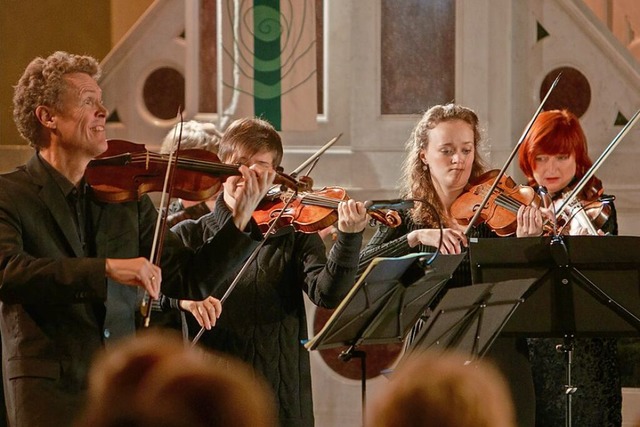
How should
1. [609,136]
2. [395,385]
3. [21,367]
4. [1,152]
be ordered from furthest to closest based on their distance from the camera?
[1,152]
[609,136]
[21,367]
[395,385]

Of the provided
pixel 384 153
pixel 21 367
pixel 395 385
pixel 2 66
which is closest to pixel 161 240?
pixel 21 367

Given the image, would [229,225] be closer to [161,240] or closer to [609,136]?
[161,240]

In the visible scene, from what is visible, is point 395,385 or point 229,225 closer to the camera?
point 395,385

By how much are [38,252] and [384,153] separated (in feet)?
9.59

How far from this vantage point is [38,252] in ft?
8.59

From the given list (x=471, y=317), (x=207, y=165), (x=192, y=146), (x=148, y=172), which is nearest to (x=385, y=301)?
(x=471, y=317)

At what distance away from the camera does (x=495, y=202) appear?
3.61m

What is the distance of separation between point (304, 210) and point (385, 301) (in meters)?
0.53

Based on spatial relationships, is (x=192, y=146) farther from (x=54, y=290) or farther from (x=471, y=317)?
(x=54, y=290)

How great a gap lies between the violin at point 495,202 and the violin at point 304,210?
26 centimetres

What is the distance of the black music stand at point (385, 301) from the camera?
290 centimetres

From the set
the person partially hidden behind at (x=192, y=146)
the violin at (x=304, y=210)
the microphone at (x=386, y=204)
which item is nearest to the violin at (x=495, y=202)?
the violin at (x=304, y=210)

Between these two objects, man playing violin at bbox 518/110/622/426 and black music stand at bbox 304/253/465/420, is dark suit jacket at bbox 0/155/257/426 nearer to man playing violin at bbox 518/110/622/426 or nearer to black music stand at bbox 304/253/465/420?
black music stand at bbox 304/253/465/420

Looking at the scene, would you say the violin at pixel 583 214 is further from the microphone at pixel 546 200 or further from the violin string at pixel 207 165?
the violin string at pixel 207 165
